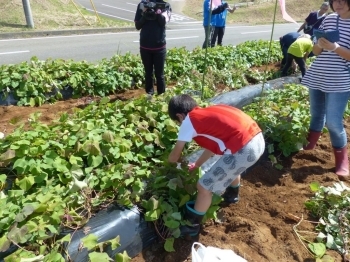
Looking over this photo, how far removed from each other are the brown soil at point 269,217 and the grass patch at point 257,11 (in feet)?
62.8

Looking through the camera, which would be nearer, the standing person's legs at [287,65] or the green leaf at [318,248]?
the green leaf at [318,248]

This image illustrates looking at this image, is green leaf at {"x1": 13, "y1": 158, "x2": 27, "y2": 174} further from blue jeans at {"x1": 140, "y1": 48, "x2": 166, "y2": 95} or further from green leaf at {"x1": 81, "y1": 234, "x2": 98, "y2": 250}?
blue jeans at {"x1": 140, "y1": 48, "x2": 166, "y2": 95}

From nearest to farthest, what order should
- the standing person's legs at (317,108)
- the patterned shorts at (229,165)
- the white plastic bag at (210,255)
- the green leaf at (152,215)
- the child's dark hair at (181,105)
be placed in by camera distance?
the white plastic bag at (210,255), the green leaf at (152,215), the patterned shorts at (229,165), the child's dark hair at (181,105), the standing person's legs at (317,108)

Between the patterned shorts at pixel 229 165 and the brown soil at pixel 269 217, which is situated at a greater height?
the patterned shorts at pixel 229 165

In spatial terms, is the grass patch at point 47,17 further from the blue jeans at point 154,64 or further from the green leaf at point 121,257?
the green leaf at point 121,257

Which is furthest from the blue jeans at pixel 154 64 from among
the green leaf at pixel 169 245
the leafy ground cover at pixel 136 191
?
the green leaf at pixel 169 245

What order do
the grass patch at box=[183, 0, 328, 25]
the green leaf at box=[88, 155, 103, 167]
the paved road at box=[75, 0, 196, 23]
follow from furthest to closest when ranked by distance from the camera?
1. the grass patch at box=[183, 0, 328, 25]
2. the paved road at box=[75, 0, 196, 23]
3. the green leaf at box=[88, 155, 103, 167]

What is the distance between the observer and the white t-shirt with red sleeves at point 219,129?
2.42 meters

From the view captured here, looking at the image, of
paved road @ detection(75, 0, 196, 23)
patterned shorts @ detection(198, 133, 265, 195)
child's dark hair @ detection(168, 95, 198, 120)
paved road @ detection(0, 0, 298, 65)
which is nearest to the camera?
patterned shorts @ detection(198, 133, 265, 195)

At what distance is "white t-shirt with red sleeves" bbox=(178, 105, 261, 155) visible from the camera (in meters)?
2.42

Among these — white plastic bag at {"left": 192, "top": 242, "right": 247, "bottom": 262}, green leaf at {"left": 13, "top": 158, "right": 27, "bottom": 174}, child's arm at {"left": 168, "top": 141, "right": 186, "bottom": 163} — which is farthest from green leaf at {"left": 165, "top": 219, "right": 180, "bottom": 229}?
green leaf at {"left": 13, "top": 158, "right": 27, "bottom": 174}

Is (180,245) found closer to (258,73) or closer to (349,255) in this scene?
(349,255)

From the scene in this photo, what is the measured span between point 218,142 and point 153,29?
2.63 m

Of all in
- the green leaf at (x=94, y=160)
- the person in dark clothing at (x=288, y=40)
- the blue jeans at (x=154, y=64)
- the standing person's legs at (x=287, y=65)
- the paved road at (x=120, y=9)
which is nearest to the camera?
the green leaf at (x=94, y=160)
